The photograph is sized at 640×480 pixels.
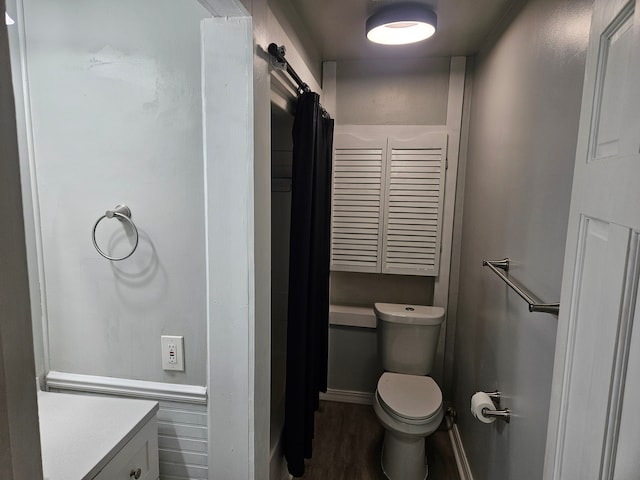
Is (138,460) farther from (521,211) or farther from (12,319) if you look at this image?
(521,211)

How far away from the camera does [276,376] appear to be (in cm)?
219

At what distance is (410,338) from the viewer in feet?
7.77

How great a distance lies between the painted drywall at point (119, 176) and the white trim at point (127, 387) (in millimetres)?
26

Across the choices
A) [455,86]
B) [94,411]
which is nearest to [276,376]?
[94,411]

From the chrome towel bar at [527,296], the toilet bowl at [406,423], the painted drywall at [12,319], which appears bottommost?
the toilet bowl at [406,423]

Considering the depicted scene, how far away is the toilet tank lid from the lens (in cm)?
235

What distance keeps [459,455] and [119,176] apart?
232 centimetres

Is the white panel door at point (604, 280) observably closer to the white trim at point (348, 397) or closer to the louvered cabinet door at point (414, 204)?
the louvered cabinet door at point (414, 204)

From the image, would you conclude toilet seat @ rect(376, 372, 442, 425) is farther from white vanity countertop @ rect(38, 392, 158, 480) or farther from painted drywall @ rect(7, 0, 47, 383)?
painted drywall @ rect(7, 0, 47, 383)

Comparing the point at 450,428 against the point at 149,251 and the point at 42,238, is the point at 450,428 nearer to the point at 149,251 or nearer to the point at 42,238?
the point at 149,251

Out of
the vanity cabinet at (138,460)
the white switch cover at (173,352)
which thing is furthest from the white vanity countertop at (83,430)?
the white switch cover at (173,352)

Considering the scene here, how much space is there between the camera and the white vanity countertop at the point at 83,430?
37.5 inches

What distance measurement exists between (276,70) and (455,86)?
58.8 inches

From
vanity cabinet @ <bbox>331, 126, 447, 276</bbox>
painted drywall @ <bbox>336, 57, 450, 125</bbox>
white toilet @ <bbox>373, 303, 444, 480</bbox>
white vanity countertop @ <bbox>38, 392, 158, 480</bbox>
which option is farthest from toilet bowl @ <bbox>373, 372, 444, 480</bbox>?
painted drywall @ <bbox>336, 57, 450, 125</bbox>
